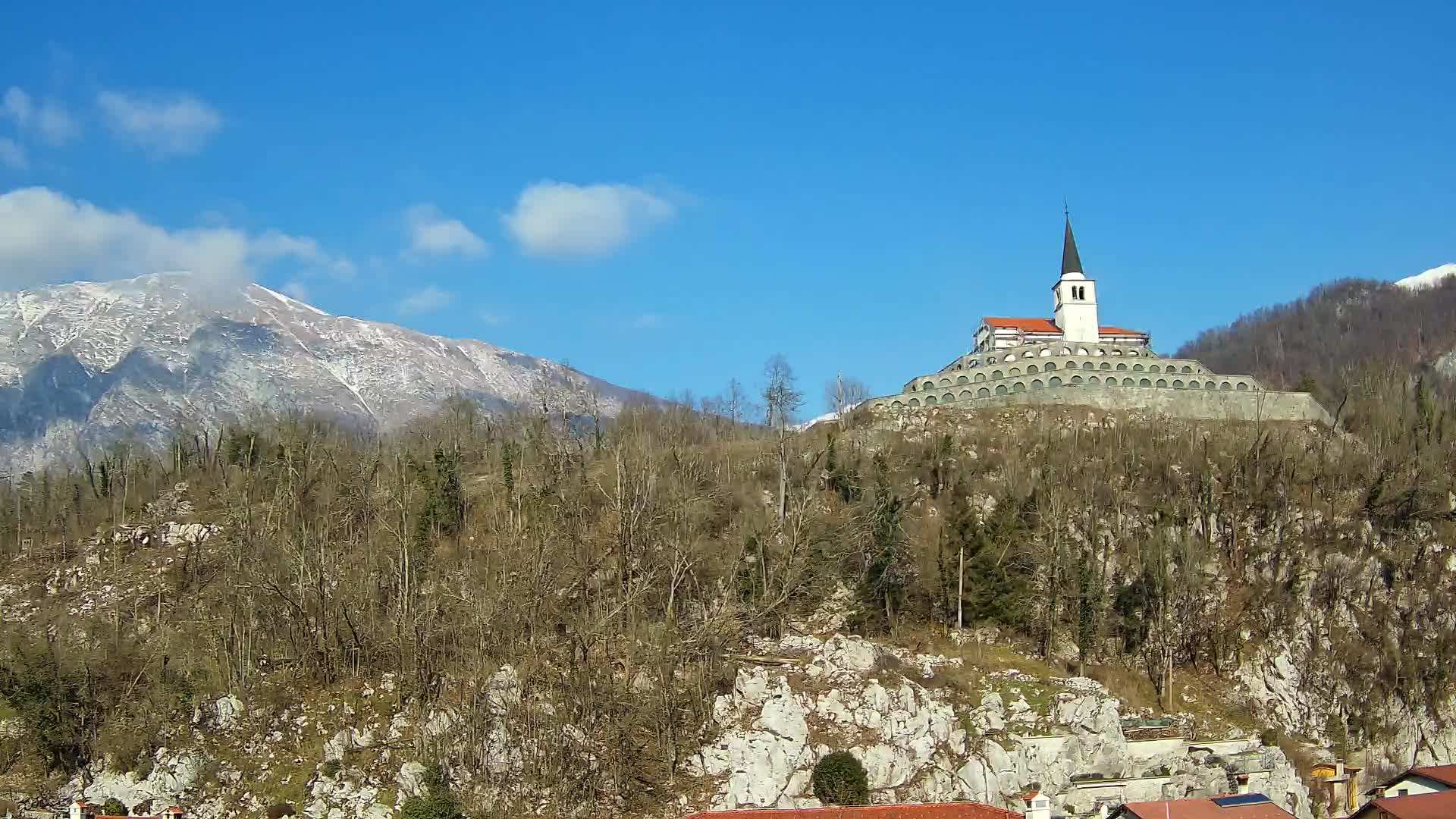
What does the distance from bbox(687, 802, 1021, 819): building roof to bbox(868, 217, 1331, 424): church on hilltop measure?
3593 cm

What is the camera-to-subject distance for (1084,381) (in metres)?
75.9

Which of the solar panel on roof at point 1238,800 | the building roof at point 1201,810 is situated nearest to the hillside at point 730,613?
the solar panel on roof at point 1238,800

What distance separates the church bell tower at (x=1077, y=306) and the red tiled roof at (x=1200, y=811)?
52.4 meters

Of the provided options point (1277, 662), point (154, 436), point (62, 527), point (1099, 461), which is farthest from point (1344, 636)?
point (154, 436)

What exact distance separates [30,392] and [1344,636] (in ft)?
557

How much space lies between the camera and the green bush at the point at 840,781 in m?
41.6

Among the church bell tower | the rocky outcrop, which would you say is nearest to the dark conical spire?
the church bell tower

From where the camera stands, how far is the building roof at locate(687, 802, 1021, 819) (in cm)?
3741

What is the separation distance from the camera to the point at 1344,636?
5619 cm

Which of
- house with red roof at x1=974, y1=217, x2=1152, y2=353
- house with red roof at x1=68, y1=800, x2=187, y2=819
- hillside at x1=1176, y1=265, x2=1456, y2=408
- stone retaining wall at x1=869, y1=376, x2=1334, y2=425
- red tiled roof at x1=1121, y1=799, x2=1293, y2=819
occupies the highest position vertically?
hillside at x1=1176, y1=265, x2=1456, y2=408

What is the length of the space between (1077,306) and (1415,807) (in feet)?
177

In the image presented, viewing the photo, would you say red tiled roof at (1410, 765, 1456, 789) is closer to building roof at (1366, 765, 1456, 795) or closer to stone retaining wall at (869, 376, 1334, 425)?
building roof at (1366, 765, 1456, 795)

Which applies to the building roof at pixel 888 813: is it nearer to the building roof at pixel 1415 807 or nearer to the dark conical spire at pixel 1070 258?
the building roof at pixel 1415 807

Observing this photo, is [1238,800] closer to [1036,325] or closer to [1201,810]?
[1201,810]
